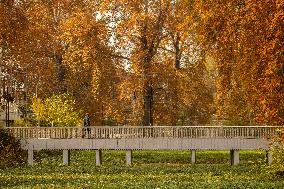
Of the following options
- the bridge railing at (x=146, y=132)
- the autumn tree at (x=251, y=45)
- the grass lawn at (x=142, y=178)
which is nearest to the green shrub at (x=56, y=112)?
the grass lawn at (x=142, y=178)

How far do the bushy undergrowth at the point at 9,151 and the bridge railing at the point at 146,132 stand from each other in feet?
4.29

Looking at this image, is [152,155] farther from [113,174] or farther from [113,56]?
[113,174]

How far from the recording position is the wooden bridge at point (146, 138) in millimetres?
37094

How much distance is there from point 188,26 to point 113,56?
719 inches

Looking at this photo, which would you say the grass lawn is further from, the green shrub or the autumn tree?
Answer: the green shrub

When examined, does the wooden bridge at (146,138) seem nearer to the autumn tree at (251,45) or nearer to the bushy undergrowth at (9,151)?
the bushy undergrowth at (9,151)

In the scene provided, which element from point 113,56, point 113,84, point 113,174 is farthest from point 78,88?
point 113,174

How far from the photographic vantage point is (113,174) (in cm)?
3006

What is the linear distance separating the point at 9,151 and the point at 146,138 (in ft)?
26.5

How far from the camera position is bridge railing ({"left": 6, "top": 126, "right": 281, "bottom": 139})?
3747 centimetres

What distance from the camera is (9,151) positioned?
36094 millimetres

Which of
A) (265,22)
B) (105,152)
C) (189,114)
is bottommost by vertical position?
(105,152)

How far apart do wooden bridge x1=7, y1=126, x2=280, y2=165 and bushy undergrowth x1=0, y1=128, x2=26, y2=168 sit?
3.71ft

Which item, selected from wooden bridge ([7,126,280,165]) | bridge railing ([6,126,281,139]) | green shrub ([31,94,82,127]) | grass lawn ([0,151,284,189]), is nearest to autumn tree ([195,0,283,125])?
grass lawn ([0,151,284,189])
